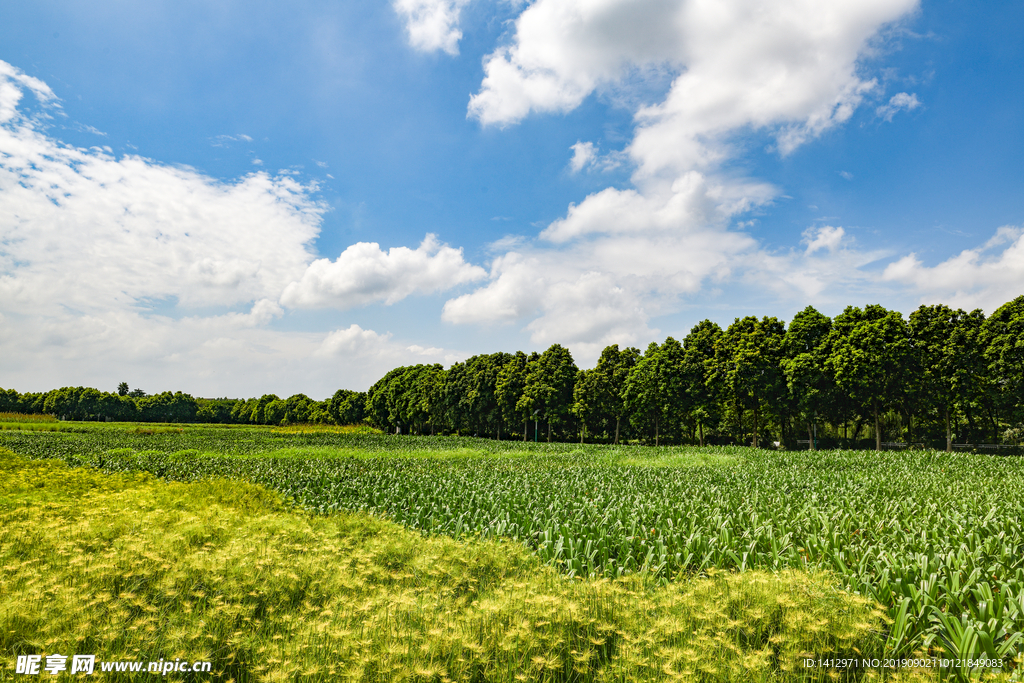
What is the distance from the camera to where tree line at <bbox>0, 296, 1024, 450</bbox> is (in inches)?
1303

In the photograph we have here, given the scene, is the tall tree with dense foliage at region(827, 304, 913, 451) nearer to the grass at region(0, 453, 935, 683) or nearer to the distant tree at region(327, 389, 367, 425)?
the grass at region(0, 453, 935, 683)

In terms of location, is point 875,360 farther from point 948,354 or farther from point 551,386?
point 551,386

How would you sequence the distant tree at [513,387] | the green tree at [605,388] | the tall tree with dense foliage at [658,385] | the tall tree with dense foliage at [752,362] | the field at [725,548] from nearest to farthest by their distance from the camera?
the field at [725,548] → the tall tree with dense foliage at [752,362] → the tall tree with dense foliage at [658,385] → the green tree at [605,388] → the distant tree at [513,387]

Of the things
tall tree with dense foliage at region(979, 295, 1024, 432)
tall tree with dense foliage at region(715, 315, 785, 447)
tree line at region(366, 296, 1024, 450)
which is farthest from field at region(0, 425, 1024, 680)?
tall tree with dense foliage at region(715, 315, 785, 447)

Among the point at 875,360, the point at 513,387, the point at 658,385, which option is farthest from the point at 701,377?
the point at 513,387

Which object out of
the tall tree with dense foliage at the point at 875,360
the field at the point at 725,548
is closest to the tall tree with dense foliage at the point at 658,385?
the tall tree with dense foliage at the point at 875,360

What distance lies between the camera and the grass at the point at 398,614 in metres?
3.46

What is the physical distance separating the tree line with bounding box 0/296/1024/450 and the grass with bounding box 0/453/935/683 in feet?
125

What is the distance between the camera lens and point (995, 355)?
31219 millimetres

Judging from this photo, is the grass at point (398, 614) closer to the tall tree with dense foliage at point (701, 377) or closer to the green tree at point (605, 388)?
the tall tree with dense foliage at point (701, 377)

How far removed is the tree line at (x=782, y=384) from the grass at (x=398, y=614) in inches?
1504

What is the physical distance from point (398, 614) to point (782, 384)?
42139 mm

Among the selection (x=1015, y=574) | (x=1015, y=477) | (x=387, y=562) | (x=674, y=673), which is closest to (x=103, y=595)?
(x=387, y=562)

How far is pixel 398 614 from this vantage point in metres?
4.18
